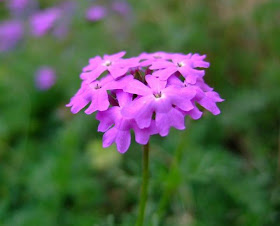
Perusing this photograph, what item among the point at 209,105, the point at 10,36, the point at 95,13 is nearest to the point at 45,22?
the point at 95,13

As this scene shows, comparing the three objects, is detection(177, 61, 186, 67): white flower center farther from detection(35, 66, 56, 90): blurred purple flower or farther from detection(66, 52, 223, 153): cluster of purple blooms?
detection(35, 66, 56, 90): blurred purple flower

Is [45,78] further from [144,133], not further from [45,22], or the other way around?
[144,133]

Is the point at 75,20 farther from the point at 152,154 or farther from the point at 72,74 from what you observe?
the point at 152,154

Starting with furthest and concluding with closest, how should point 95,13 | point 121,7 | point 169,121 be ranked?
1. point 121,7
2. point 95,13
3. point 169,121

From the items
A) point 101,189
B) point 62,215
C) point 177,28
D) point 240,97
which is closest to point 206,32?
point 177,28

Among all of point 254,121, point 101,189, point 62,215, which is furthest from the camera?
point 254,121

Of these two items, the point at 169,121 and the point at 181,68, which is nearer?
the point at 169,121

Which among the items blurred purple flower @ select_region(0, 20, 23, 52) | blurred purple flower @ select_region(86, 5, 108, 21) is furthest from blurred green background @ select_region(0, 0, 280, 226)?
blurred purple flower @ select_region(0, 20, 23, 52)
